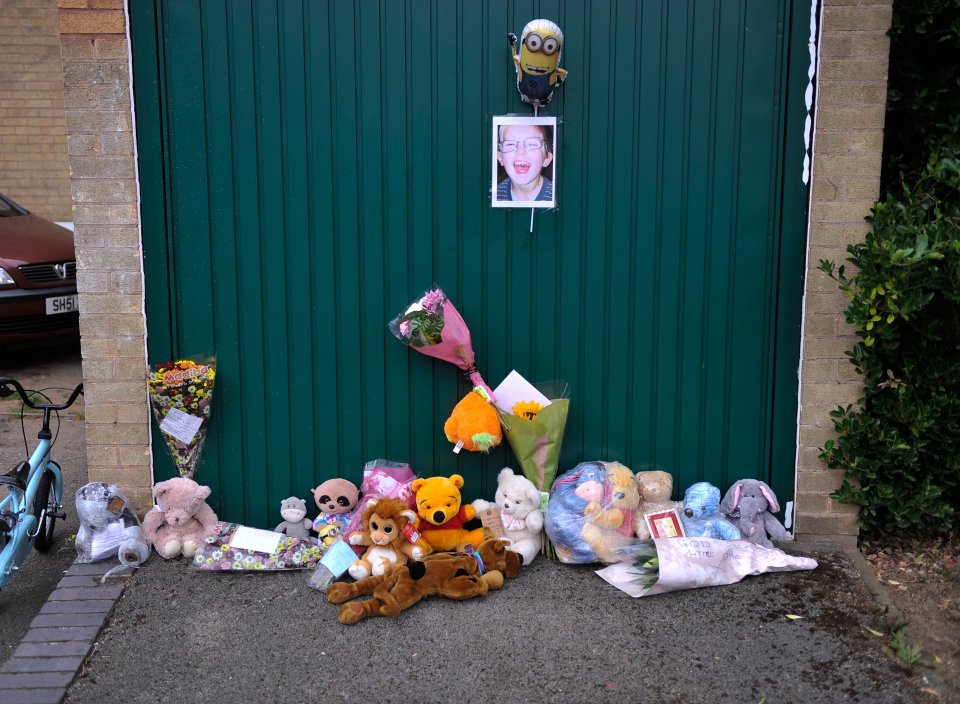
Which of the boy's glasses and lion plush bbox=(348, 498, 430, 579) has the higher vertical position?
the boy's glasses

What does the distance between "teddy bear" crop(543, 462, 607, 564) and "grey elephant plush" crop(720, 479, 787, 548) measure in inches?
25.7

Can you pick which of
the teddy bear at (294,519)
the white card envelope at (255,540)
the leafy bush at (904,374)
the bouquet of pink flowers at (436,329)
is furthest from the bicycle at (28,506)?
the leafy bush at (904,374)

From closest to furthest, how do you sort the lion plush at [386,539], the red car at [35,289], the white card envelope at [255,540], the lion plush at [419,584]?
the lion plush at [419,584], the lion plush at [386,539], the white card envelope at [255,540], the red car at [35,289]

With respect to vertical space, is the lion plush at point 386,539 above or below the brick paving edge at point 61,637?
above

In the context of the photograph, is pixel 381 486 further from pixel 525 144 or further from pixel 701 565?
pixel 525 144

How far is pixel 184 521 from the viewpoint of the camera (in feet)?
14.0

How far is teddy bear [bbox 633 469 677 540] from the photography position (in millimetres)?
4316

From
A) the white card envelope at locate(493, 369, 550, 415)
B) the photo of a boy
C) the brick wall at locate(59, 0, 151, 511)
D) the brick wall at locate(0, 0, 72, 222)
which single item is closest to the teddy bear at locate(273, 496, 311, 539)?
the brick wall at locate(59, 0, 151, 511)

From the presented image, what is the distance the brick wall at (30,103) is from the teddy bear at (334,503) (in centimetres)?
785

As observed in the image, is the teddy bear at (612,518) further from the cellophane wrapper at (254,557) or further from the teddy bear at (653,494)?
the cellophane wrapper at (254,557)

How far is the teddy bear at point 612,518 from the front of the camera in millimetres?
4164

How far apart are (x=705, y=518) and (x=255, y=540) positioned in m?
2.17

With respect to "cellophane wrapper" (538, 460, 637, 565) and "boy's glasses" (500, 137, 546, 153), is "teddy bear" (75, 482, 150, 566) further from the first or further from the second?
"boy's glasses" (500, 137, 546, 153)

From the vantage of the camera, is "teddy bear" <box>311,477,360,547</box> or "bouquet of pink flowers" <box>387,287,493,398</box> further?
"teddy bear" <box>311,477,360,547</box>
